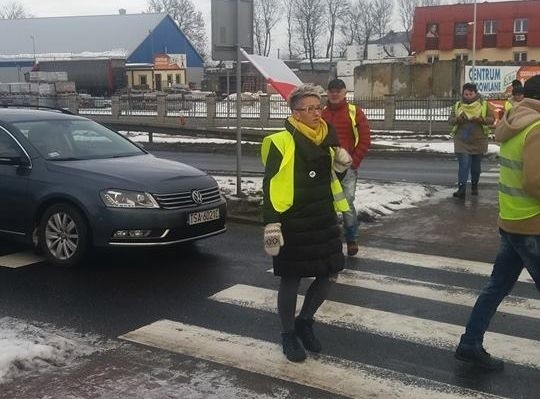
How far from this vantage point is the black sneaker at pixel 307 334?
4727 millimetres

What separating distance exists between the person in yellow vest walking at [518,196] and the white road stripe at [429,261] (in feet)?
7.84

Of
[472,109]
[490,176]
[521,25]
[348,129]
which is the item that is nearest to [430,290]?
[348,129]

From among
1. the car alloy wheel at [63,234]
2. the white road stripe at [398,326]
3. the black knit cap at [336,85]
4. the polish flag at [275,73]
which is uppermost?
the polish flag at [275,73]

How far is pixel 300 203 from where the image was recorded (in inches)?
174

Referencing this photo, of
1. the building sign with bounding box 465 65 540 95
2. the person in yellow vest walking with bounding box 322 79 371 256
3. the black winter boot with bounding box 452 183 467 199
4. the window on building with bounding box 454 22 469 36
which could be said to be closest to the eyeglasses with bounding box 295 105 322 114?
the person in yellow vest walking with bounding box 322 79 371 256

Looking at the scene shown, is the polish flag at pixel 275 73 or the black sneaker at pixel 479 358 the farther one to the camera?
the polish flag at pixel 275 73

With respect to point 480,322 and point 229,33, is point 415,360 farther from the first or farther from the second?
point 229,33

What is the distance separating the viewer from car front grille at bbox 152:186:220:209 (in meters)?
6.90

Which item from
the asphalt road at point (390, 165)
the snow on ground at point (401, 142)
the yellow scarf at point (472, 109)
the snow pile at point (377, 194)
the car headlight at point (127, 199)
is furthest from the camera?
the snow on ground at point (401, 142)

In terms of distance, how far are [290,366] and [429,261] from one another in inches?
128

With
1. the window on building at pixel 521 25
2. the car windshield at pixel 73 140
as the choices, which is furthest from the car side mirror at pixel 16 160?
the window on building at pixel 521 25

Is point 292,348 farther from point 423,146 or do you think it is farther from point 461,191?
point 423,146

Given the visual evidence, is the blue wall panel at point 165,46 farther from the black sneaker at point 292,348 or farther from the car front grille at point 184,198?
the black sneaker at point 292,348

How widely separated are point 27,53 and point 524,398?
8090 centimetres
